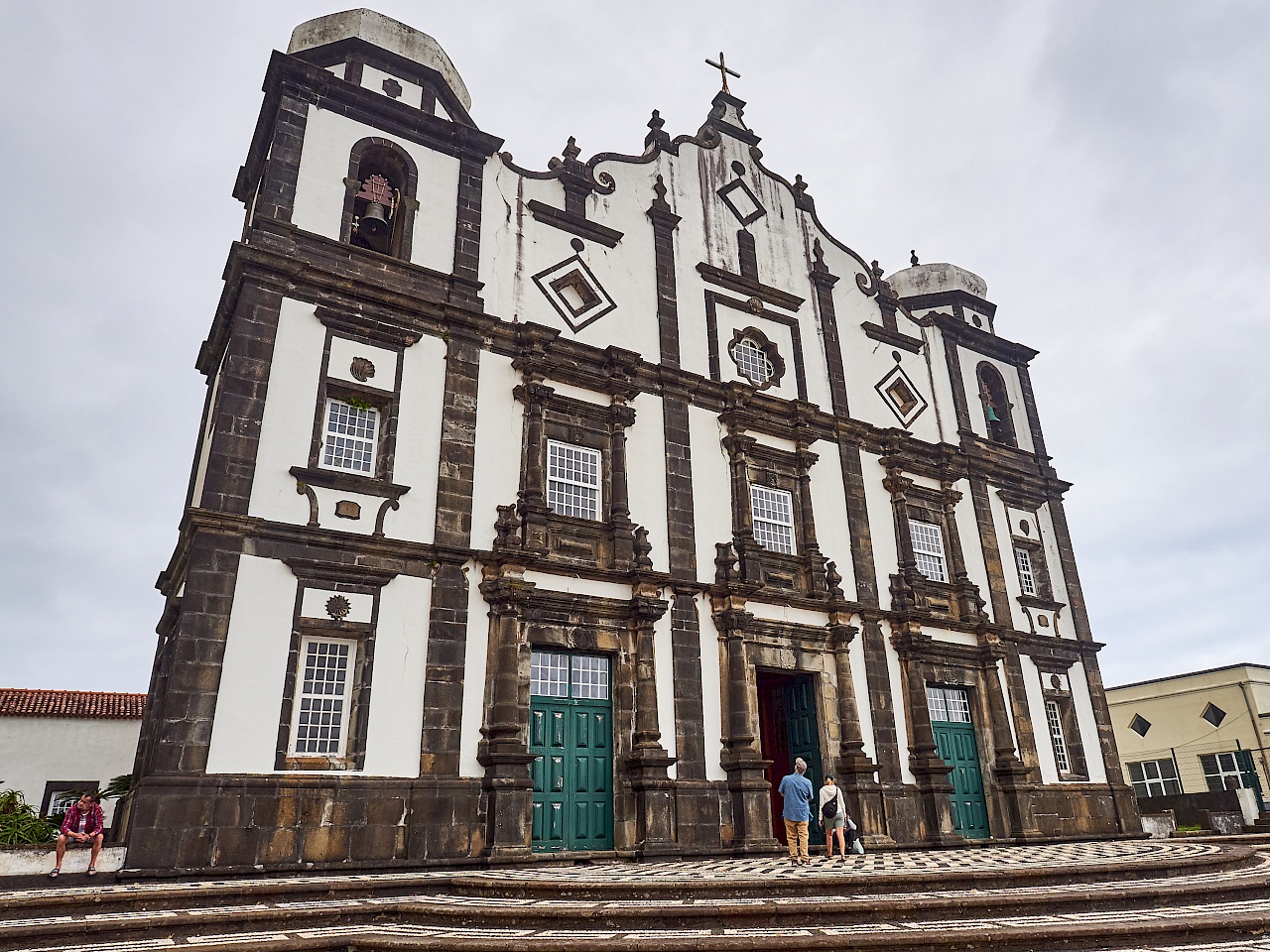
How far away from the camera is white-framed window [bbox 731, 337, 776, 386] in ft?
61.3

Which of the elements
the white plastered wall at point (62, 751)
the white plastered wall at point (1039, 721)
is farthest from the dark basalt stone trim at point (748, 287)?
the white plastered wall at point (62, 751)

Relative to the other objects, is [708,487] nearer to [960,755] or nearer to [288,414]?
[288,414]

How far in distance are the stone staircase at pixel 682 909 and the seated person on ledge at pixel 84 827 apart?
0.38 metres

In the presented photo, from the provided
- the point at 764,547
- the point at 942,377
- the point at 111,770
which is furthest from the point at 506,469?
the point at 111,770

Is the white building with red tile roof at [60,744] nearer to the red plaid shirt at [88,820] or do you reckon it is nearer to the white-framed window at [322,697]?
the red plaid shirt at [88,820]

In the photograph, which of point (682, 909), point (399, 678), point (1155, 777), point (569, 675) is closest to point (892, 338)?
point (569, 675)

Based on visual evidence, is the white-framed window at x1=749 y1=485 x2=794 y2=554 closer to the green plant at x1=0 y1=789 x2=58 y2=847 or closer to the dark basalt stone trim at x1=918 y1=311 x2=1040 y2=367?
the dark basalt stone trim at x1=918 y1=311 x2=1040 y2=367

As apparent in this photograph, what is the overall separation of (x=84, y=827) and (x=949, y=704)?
1545cm

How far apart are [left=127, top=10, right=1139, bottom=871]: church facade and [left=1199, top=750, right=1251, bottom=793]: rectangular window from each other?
18.4m

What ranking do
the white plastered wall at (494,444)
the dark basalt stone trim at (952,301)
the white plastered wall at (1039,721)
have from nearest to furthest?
1. the white plastered wall at (494,444)
2. the white plastered wall at (1039,721)
3. the dark basalt stone trim at (952,301)

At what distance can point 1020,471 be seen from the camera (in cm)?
2248

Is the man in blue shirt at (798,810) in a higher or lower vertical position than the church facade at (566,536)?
lower

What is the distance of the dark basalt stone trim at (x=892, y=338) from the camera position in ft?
70.2

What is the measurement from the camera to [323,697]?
11961mm
